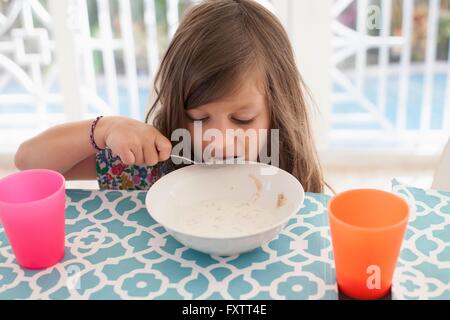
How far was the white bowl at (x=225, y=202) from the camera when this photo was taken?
75 centimetres

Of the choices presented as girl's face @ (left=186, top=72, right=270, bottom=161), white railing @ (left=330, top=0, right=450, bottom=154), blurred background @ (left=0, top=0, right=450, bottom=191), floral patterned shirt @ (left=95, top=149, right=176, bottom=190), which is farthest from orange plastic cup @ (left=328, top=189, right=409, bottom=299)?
white railing @ (left=330, top=0, right=450, bottom=154)

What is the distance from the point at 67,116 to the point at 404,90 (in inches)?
66.0

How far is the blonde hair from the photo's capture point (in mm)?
985

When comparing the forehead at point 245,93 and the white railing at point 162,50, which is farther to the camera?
the white railing at point 162,50

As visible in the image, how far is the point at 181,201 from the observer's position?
91 cm

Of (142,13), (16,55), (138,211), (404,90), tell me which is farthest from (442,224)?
(16,55)

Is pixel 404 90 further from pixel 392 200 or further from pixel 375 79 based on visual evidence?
pixel 392 200

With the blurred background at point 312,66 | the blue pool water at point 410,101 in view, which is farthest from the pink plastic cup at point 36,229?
the blue pool water at point 410,101

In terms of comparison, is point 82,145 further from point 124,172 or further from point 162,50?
point 162,50

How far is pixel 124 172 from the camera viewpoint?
1.20 m

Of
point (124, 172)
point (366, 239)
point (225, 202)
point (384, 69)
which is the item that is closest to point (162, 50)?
point (384, 69)

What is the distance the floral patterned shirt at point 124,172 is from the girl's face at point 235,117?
0.57 feet

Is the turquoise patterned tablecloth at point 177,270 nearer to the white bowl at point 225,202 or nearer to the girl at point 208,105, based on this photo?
the white bowl at point 225,202

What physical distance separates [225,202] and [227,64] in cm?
25
